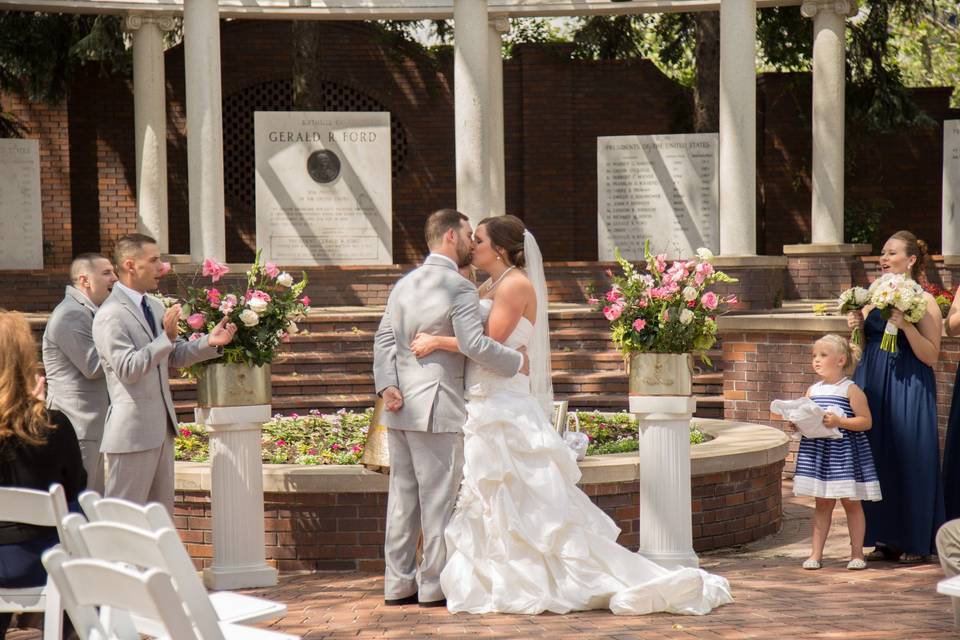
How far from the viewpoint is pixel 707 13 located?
1739 cm

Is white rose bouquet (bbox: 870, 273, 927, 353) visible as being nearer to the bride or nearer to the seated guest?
the bride

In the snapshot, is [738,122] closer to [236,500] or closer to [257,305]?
[257,305]

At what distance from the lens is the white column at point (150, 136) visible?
603 inches

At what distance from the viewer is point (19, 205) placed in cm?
1493

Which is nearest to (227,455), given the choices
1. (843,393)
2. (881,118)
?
(843,393)

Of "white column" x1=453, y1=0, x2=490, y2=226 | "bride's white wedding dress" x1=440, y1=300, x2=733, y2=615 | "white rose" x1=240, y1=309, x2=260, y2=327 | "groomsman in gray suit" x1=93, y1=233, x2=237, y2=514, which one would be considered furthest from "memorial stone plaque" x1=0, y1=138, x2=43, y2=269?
"bride's white wedding dress" x1=440, y1=300, x2=733, y2=615

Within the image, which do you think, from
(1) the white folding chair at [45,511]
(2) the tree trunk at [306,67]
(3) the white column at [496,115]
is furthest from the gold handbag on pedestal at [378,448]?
(2) the tree trunk at [306,67]

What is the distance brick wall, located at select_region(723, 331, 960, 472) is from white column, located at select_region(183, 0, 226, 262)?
5678 mm

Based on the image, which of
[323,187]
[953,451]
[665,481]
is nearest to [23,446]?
[665,481]

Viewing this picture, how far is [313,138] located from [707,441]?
7797 millimetres

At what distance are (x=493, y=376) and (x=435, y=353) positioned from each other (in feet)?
0.97

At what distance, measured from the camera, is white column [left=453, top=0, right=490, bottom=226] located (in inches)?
537

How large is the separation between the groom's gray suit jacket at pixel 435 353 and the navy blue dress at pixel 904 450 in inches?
94.5

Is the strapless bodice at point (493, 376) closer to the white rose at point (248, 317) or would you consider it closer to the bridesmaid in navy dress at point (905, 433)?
the white rose at point (248, 317)
